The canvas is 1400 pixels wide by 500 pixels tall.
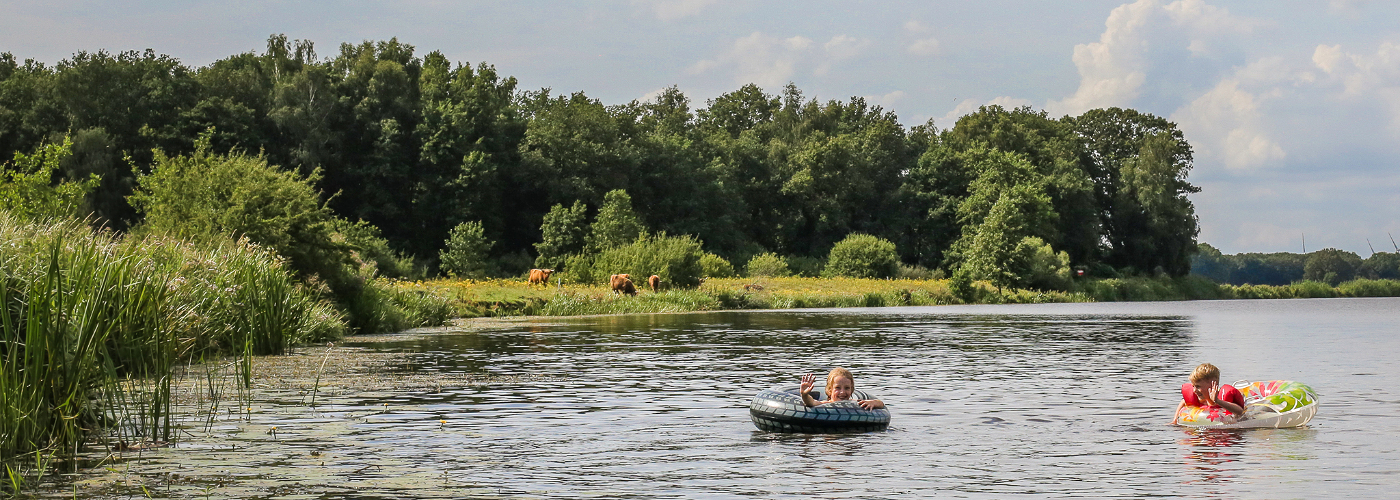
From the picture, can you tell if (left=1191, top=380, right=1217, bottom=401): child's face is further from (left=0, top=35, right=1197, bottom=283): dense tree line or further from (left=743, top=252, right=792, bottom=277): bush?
(left=743, top=252, right=792, bottom=277): bush

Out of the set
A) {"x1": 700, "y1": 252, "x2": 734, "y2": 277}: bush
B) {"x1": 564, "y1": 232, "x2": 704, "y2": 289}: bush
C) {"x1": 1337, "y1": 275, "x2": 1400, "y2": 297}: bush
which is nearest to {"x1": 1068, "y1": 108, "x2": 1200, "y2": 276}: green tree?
{"x1": 1337, "y1": 275, "x2": 1400, "y2": 297}: bush

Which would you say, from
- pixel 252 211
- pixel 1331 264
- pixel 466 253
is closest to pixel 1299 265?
pixel 1331 264

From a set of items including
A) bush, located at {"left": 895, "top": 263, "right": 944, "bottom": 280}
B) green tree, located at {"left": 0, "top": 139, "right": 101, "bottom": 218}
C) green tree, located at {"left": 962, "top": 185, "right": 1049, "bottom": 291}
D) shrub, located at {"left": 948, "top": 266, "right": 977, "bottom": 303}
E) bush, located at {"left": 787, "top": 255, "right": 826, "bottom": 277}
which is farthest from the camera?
bush, located at {"left": 787, "top": 255, "right": 826, "bottom": 277}

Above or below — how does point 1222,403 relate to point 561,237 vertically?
below

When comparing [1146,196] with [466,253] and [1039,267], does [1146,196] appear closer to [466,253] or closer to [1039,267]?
[1039,267]

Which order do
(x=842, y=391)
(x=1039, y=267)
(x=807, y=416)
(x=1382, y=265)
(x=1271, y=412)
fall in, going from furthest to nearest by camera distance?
(x=1382, y=265), (x=1039, y=267), (x=842, y=391), (x=1271, y=412), (x=807, y=416)

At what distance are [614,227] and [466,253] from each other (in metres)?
7.81

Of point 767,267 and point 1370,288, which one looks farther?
point 1370,288

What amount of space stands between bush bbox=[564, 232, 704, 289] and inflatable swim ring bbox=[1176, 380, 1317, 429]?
41553 mm

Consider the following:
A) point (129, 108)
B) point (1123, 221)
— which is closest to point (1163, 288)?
point (1123, 221)

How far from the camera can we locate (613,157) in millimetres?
84500

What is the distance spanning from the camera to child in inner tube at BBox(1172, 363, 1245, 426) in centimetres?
1361

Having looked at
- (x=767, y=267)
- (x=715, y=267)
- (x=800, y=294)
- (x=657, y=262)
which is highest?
(x=767, y=267)

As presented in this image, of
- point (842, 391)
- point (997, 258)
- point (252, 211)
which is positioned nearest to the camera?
point (842, 391)
